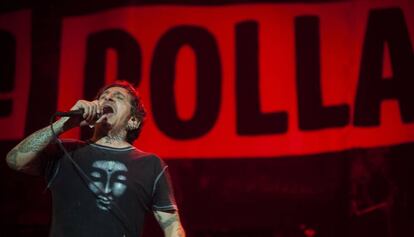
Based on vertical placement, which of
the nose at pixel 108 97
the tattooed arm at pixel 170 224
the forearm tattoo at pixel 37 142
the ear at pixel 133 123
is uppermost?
the nose at pixel 108 97

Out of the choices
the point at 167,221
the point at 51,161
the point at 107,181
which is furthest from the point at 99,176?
the point at 167,221

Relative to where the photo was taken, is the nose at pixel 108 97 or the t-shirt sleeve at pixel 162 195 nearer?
the t-shirt sleeve at pixel 162 195

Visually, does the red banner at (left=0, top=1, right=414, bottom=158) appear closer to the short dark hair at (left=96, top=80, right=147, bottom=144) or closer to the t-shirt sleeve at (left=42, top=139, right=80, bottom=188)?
the short dark hair at (left=96, top=80, right=147, bottom=144)

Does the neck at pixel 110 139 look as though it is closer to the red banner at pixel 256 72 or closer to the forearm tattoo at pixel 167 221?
the forearm tattoo at pixel 167 221

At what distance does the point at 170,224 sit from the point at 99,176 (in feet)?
1.07

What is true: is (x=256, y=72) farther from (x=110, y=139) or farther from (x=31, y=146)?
(x=31, y=146)

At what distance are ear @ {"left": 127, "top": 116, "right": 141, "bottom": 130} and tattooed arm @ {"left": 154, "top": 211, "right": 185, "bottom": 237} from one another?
38 cm

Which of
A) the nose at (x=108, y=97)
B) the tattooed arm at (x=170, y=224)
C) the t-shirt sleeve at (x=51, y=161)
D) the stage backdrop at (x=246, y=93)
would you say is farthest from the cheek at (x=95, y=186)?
the stage backdrop at (x=246, y=93)

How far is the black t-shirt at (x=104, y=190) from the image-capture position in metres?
1.65

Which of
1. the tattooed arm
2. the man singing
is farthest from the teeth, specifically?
the tattooed arm

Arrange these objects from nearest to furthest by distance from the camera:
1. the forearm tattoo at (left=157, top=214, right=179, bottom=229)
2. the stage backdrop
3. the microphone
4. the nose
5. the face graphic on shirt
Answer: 1. the microphone
2. the face graphic on shirt
3. the forearm tattoo at (left=157, top=214, right=179, bottom=229)
4. the nose
5. the stage backdrop

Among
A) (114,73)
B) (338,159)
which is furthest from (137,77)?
(338,159)

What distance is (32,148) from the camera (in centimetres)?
167

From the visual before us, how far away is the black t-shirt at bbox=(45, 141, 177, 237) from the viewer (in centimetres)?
165
